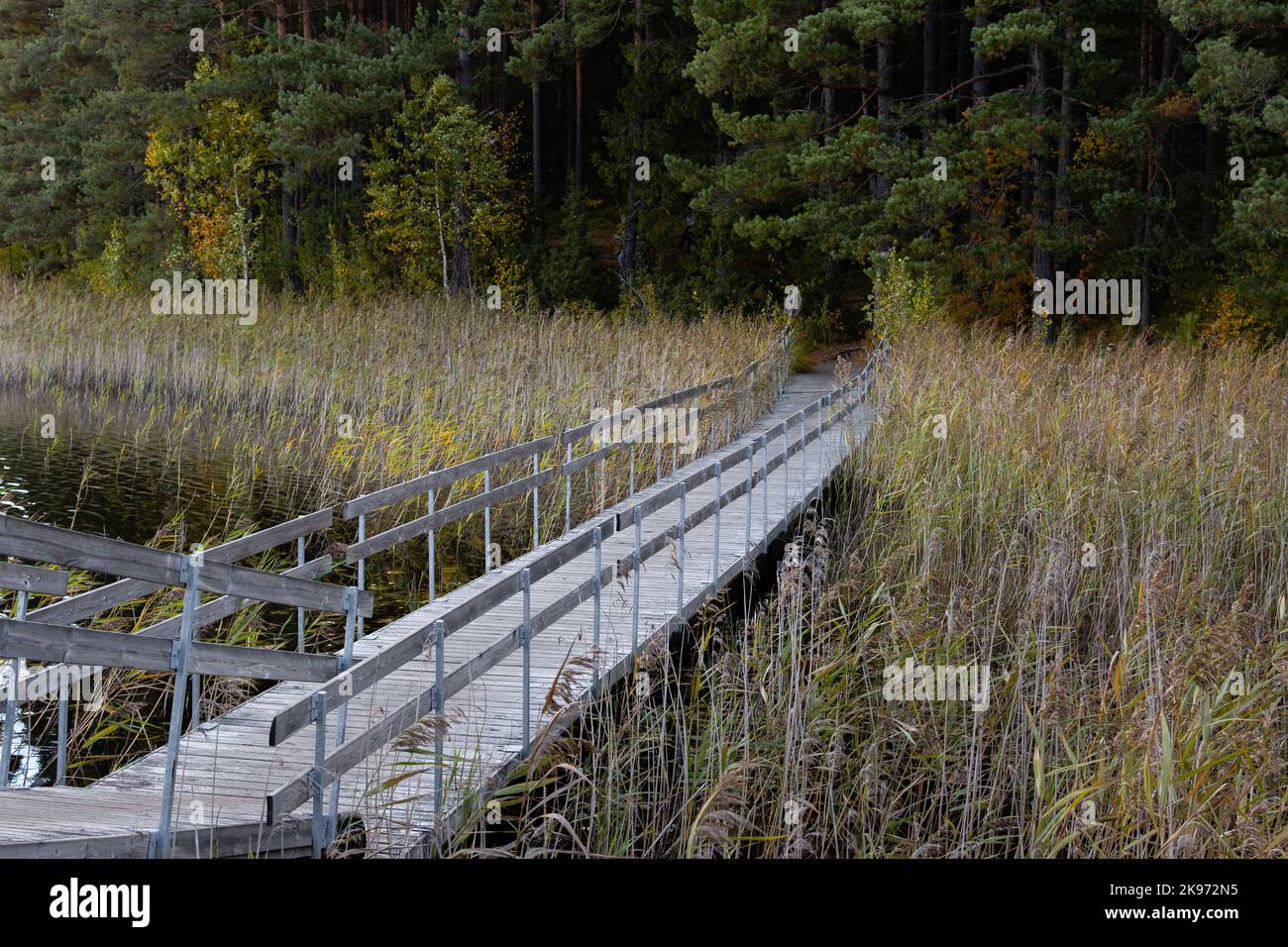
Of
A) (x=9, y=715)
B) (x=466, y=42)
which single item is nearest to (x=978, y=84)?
(x=466, y=42)

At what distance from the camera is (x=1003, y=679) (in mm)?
5965

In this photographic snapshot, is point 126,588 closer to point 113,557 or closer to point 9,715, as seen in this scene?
point 9,715

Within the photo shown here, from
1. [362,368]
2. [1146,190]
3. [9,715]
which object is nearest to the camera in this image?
[9,715]

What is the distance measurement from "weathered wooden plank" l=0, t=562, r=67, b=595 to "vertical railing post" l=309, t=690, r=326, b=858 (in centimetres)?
105

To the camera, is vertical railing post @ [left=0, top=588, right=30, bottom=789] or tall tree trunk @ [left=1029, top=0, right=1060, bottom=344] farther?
tall tree trunk @ [left=1029, top=0, right=1060, bottom=344]

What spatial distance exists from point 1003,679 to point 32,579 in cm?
423

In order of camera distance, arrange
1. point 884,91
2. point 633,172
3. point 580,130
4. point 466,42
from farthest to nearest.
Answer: point 580,130 → point 633,172 → point 466,42 → point 884,91

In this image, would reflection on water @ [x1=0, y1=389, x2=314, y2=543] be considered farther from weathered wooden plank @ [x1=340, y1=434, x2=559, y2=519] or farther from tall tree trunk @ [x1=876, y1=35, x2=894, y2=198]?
tall tree trunk @ [x1=876, y1=35, x2=894, y2=198]

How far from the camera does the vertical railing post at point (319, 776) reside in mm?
3887

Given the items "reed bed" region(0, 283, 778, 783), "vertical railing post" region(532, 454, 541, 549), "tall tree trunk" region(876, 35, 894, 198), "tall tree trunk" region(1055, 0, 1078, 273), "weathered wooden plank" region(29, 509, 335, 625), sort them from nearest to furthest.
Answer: "weathered wooden plank" region(29, 509, 335, 625) → "vertical railing post" region(532, 454, 541, 549) → "reed bed" region(0, 283, 778, 783) → "tall tree trunk" region(1055, 0, 1078, 273) → "tall tree trunk" region(876, 35, 894, 198)

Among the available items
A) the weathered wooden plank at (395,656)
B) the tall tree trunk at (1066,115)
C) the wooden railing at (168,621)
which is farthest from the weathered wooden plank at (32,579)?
the tall tree trunk at (1066,115)

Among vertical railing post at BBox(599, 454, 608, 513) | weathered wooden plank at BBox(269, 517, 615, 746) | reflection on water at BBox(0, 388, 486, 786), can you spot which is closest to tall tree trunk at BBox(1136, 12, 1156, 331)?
vertical railing post at BBox(599, 454, 608, 513)

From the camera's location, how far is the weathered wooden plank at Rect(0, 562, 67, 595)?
4293 millimetres

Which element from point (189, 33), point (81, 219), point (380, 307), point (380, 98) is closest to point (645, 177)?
point (380, 98)
